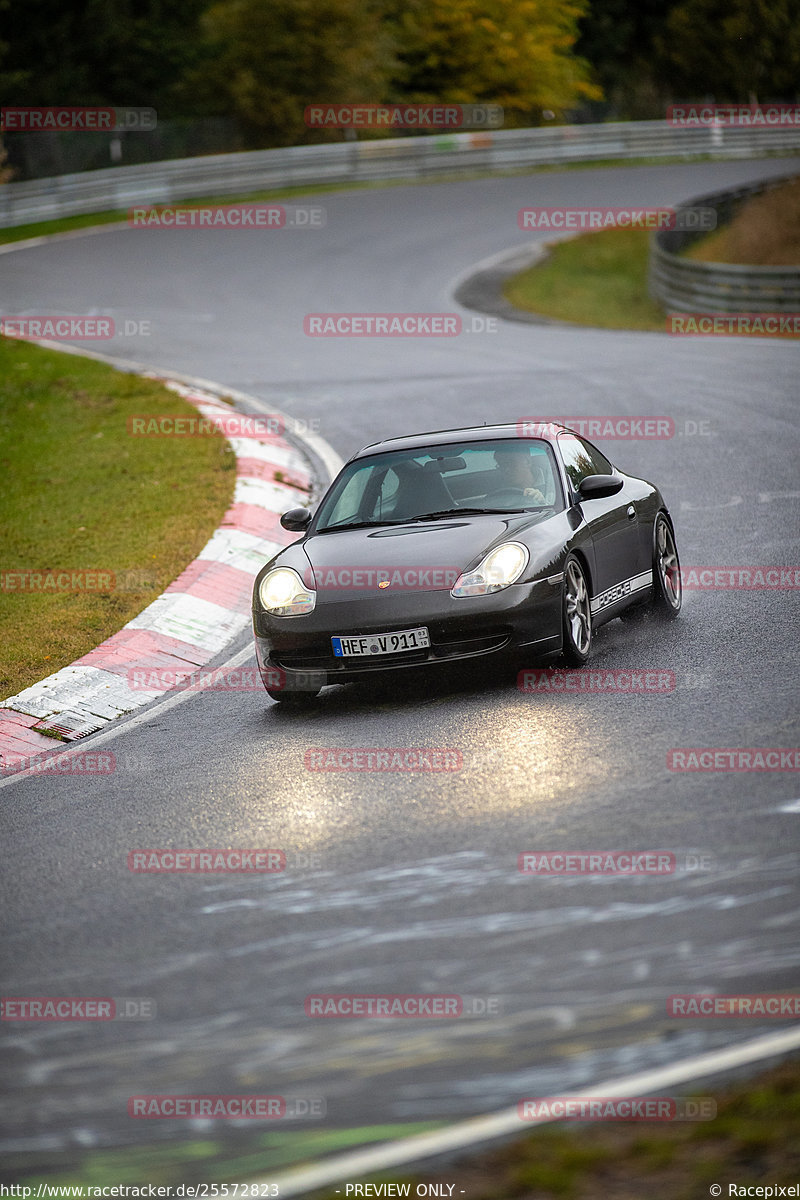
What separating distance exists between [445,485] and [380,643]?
1449 millimetres

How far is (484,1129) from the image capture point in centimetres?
396

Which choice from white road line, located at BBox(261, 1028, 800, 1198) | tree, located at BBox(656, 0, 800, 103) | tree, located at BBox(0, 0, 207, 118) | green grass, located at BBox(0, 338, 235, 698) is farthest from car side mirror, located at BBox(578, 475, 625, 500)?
tree, located at BBox(656, 0, 800, 103)

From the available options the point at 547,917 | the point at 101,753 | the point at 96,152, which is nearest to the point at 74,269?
the point at 96,152

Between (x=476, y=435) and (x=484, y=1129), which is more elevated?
(x=476, y=435)

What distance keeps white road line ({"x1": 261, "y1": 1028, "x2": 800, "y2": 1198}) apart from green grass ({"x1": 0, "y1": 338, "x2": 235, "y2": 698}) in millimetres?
5993

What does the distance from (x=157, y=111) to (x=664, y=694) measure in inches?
1823

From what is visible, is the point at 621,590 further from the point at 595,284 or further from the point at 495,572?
the point at 595,284

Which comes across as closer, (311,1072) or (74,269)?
(311,1072)

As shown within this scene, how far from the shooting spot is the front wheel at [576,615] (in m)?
8.21

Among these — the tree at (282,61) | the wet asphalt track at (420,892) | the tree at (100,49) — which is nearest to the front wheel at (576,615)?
the wet asphalt track at (420,892)

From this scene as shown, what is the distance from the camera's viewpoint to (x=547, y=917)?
5.22m

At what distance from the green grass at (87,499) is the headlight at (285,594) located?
6.37 feet

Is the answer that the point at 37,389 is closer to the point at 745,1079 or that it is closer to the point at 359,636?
the point at 359,636

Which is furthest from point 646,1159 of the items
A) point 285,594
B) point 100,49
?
point 100,49
